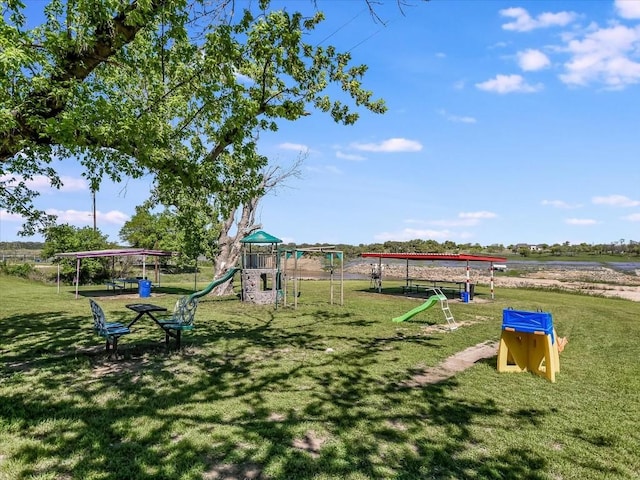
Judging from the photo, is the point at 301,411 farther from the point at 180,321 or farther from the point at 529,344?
the point at 529,344

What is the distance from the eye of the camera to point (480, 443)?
4.56 m

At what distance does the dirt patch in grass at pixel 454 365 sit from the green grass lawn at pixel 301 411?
205 mm

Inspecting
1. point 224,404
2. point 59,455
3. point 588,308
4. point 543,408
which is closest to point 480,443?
point 543,408

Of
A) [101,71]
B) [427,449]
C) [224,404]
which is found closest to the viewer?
[427,449]

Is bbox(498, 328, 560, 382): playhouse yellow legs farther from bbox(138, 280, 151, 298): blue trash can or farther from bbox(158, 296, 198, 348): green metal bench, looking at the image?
bbox(138, 280, 151, 298): blue trash can

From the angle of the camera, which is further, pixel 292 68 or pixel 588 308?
pixel 588 308

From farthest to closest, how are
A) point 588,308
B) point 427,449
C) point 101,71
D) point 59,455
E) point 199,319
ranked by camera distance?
point 588,308, point 199,319, point 101,71, point 427,449, point 59,455

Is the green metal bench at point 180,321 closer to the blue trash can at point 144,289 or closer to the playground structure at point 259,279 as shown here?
the playground structure at point 259,279

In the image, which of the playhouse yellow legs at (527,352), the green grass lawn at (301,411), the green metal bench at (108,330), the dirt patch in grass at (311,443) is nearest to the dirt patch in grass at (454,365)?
the green grass lawn at (301,411)

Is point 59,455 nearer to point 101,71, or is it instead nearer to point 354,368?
point 354,368

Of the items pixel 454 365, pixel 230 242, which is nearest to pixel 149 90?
pixel 454 365

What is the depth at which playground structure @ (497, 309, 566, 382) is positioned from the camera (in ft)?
23.7

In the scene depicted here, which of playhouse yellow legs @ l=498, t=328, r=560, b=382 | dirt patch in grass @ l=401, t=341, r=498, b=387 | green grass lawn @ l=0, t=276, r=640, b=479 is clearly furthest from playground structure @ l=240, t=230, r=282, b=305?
playhouse yellow legs @ l=498, t=328, r=560, b=382

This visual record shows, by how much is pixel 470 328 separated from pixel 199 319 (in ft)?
27.8
